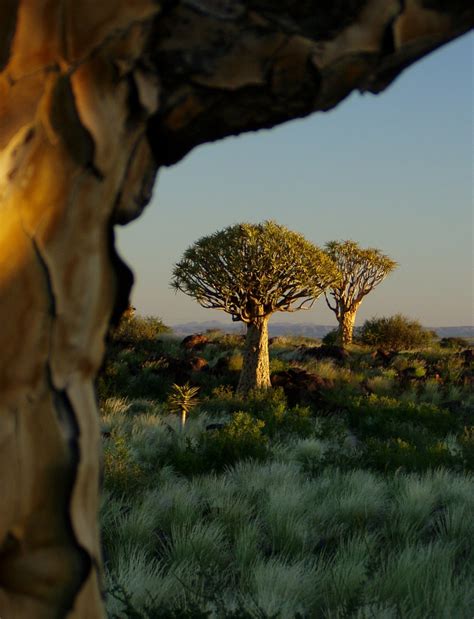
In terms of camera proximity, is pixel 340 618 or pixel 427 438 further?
pixel 427 438

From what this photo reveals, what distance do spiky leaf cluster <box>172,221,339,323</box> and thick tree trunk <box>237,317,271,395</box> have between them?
25 centimetres

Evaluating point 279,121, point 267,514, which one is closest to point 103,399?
point 267,514

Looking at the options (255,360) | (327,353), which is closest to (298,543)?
(255,360)

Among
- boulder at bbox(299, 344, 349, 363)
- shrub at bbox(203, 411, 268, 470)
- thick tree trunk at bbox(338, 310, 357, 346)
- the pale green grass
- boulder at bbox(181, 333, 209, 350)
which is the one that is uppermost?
thick tree trunk at bbox(338, 310, 357, 346)

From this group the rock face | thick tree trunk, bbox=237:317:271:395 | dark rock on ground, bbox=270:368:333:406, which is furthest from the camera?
thick tree trunk, bbox=237:317:271:395

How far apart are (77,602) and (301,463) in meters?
7.38

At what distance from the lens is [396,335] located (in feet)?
92.3

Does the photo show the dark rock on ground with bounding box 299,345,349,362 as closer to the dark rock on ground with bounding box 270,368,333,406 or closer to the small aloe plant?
the dark rock on ground with bounding box 270,368,333,406

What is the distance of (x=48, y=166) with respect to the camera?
4.97ft

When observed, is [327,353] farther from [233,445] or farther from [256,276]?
[233,445]

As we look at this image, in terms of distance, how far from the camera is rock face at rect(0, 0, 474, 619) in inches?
59.2

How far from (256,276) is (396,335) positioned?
48.0 ft

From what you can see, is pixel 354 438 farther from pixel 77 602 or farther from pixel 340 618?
pixel 77 602

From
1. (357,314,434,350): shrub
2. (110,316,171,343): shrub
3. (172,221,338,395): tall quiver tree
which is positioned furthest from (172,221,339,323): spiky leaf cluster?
(357,314,434,350): shrub
